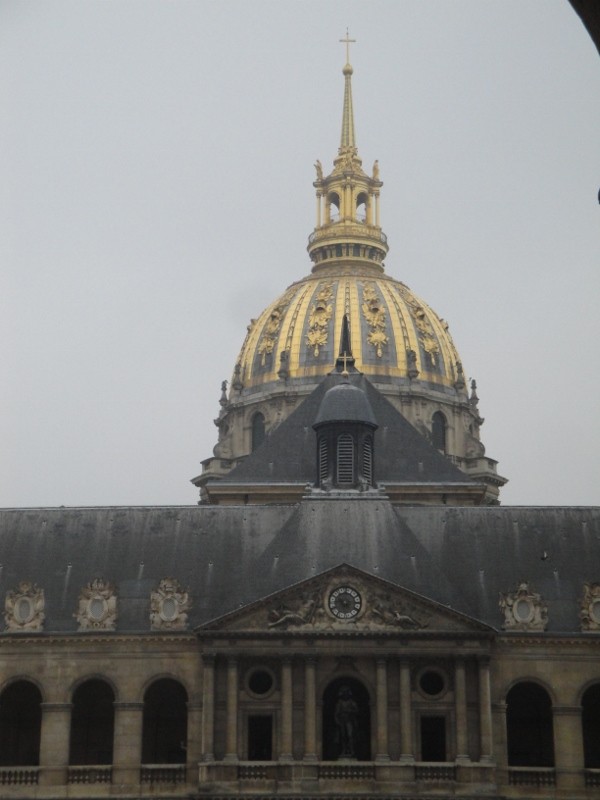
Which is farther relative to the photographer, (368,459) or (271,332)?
(271,332)

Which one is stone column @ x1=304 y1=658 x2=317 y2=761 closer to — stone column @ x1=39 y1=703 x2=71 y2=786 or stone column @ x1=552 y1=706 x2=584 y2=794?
stone column @ x1=552 y1=706 x2=584 y2=794

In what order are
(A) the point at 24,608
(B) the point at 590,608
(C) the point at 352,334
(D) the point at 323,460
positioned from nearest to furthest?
(B) the point at 590,608, (A) the point at 24,608, (D) the point at 323,460, (C) the point at 352,334

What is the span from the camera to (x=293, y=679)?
207 ft

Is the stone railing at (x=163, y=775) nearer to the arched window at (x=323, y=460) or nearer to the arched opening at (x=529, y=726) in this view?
the arched opening at (x=529, y=726)

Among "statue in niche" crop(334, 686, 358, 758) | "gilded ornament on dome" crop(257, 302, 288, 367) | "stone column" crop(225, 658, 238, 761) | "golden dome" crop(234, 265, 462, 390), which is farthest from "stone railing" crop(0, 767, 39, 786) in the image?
"gilded ornament on dome" crop(257, 302, 288, 367)

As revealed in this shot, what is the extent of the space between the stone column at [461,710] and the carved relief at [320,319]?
7987 cm

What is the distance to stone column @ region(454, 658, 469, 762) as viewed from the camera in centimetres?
6181

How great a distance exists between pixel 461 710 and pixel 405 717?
8.17ft

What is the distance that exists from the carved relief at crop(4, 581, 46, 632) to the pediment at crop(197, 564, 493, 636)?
8.08 m

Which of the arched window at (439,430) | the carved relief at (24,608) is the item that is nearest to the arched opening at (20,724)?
the carved relief at (24,608)

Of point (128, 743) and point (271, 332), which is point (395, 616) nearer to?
point (128, 743)

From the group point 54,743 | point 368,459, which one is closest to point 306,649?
point 54,743

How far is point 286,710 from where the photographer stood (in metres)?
62.5

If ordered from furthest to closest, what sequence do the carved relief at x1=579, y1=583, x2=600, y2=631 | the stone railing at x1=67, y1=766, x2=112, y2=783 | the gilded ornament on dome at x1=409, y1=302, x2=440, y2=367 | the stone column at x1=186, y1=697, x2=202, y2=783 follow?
the gilded ornament on dome at x1=409, y1=302, x2=440, y2=367, the carved relief at x1=579, y1=583, x2=600, y2=631, the stone railing at x1=67, y1=766, x2=112, y2=783, the stone column at x1=186, y1=697, x2=202, y2=783
